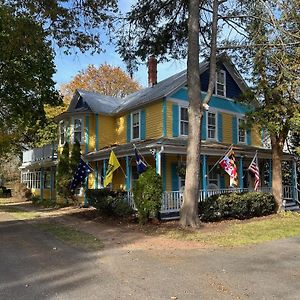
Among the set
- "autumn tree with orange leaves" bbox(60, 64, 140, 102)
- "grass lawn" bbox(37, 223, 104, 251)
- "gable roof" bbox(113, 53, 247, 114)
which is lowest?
"grass lawn" bbox(37, 223, 104, 251)

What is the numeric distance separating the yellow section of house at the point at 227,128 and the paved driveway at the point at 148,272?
41.0 ft

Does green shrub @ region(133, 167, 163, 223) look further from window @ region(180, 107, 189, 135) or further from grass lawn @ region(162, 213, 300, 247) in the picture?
window @ region(180, 107, 189, 135)

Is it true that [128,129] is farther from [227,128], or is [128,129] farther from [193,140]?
[193,140]

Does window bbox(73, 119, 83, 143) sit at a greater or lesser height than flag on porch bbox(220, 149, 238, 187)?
greater

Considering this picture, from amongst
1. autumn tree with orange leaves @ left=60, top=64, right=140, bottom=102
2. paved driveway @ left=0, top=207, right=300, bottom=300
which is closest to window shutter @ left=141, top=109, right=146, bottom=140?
paved driveway @ left=0, top=207, right=300, bottom=300

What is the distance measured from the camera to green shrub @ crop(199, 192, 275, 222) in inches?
616

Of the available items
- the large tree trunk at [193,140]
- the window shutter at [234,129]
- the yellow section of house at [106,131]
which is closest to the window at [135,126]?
the yellow section of house at [106,131]

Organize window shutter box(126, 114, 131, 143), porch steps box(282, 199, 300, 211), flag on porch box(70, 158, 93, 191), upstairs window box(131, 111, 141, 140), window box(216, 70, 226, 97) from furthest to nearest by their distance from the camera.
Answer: window box(216, 70, 226, 97) < window shutter box(126, 114, 131, 143) < upstairs window box(131, 111, 141, 140) < porch steps box(282, 199, 300, 211) < flag on porch box(70, 158, 93, 191)

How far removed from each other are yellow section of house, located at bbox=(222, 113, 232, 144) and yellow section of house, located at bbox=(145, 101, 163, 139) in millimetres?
5022

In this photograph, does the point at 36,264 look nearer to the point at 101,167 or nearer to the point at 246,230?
the point at 246,230

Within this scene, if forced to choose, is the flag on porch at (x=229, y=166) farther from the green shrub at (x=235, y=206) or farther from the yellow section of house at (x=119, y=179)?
the yellow section of house at (x=119, y=179)

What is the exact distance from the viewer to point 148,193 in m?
14.2

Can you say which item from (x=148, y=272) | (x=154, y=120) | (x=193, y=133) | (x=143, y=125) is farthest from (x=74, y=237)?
(x=143, y=125)

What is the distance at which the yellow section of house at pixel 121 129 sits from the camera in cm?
2259
